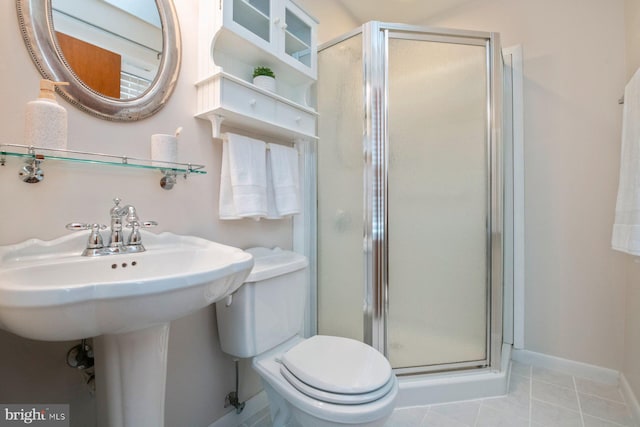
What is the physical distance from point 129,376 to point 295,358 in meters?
0.53

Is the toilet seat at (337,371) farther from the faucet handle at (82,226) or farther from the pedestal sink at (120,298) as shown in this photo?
the faucet handle at (82,226)

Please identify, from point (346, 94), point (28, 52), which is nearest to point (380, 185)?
point (346, 94)

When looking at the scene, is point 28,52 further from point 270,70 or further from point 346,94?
point 346,94

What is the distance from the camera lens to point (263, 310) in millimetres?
1148

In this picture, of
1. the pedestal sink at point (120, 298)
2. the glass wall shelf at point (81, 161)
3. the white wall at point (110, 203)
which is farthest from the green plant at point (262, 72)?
the pedestal sink at point (120, 298)

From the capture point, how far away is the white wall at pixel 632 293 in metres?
1.42

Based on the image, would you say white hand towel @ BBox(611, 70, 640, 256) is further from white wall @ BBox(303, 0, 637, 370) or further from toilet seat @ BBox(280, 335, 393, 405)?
toilet seat @ BBox(280, 335, 393, 405)

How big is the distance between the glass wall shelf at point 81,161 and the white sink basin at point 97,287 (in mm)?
197

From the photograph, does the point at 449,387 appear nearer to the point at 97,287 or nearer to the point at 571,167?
the point at 571,167

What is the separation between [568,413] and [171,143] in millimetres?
2122

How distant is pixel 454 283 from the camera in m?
1.69

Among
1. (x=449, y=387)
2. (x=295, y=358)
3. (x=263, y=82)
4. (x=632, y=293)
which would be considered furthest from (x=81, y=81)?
(x=632, y=293)

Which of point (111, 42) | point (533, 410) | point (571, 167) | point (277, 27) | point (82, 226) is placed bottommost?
point (533, 410)

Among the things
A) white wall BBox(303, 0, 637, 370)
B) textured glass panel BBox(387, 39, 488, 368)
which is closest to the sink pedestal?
textured glass panel BBox(387, 39, 488, 368)
